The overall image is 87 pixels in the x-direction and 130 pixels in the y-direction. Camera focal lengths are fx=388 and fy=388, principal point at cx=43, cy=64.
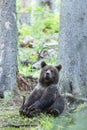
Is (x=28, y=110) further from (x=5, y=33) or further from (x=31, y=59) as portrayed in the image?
(x=31, y=59)

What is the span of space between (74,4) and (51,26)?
39.5 ft

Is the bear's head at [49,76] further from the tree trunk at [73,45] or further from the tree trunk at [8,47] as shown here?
the tree trunk at [8,47]

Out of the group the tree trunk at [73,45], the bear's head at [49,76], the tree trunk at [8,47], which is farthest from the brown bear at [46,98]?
the tree trunk at [8,47]

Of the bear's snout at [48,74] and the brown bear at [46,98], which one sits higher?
the bear's snout at [48,74]

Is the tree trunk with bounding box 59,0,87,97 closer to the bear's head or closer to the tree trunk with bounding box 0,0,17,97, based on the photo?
the tree trunk with bounding box 0,0,17,97

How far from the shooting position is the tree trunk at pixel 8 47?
332 inches

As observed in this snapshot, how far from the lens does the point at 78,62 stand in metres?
8.23

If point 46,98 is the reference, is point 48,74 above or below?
above

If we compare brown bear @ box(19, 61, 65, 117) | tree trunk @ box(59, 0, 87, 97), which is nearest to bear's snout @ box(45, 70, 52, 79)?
brown bear @ box(19, 61, 65, 117)

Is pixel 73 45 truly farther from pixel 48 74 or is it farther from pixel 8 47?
pixel 48 74

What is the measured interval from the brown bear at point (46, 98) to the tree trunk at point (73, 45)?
1341mm

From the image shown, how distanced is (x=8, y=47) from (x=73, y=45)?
146cm

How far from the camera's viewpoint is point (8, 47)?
8562mm

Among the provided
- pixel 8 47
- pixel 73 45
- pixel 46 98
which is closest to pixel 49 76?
pixel 46 98
